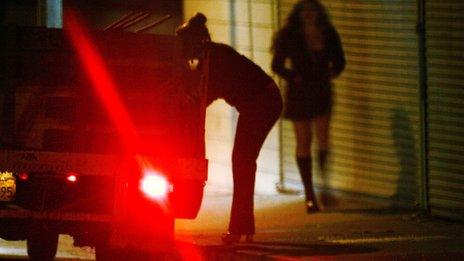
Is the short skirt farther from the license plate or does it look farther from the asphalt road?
the license plate

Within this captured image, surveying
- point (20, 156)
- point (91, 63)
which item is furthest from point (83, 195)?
point (91, 63)

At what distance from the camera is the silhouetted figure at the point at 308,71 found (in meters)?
11.5

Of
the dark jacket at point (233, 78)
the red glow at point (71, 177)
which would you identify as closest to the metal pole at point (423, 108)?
the dark jacket at point (233, 78)

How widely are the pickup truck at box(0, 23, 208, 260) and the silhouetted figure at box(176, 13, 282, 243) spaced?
0.36 meters

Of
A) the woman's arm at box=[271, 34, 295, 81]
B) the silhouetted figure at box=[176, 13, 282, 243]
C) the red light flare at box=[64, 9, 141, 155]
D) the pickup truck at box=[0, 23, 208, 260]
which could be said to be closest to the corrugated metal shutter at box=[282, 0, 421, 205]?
the woman's arm at box=[271, 34, 295, 81]

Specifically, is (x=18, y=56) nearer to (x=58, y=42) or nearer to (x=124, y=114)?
(x=58, y=42)

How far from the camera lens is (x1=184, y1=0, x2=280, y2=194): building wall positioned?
13.2m

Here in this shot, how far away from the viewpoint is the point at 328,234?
33.3 ft

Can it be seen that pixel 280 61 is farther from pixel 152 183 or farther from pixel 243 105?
pixel 152 183

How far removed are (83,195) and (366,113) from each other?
420 centimetres

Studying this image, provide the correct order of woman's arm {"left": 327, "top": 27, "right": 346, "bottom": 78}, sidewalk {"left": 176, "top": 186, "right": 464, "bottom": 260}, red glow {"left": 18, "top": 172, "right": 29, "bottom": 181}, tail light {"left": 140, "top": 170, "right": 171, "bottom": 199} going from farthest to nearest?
woman's arm {"left": 327, "top": 27, "right": 346, "bottom": 78}, sidewalk {"left": 176, "top": 186, "right": 464, "bottom": 260}, red glow {"left": 18, "top": 172, "right": 29, "bottom": 181}, tail light {"left": 140, "top": 170, "right": 171, "bottom": 199}

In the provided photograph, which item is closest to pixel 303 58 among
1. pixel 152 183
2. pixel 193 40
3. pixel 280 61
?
pixel 280 61

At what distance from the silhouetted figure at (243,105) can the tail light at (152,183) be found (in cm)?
99

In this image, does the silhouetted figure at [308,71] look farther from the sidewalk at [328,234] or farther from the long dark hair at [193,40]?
the long dark hair at [193,40]
